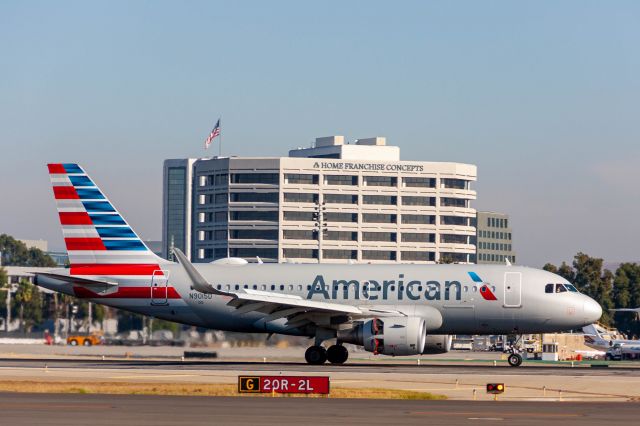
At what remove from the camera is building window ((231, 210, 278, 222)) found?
197500 mm

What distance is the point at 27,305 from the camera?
116625 mm

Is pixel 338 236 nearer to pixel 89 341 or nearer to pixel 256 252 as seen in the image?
pixel 256 252

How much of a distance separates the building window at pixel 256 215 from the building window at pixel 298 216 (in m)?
1.87

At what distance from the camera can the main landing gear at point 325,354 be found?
5400 centimetres

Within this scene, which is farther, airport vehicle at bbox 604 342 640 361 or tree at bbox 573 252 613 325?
tree at bbox 573 252 613 325

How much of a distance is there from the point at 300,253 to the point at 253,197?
483 inches

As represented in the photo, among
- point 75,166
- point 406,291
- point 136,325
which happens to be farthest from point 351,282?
point 136,325

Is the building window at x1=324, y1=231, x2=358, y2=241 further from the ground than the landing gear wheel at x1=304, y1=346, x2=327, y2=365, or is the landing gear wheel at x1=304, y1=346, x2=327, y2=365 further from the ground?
the building window at x1=324, y1=231, x2=358, y2=241

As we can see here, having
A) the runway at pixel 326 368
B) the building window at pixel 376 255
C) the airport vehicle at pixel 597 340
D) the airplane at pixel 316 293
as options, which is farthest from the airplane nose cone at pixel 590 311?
the building window at pixel 376 255

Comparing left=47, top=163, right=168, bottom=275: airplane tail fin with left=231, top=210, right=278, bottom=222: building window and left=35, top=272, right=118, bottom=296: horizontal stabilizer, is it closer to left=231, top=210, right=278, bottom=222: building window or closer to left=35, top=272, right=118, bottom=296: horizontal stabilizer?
left=35, top=272, right=118, bottom=296: horizontal stabilizer

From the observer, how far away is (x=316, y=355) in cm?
5400

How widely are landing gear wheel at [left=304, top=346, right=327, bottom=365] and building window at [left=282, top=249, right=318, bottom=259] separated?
463ft

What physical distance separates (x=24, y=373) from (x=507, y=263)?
23052 millimetres

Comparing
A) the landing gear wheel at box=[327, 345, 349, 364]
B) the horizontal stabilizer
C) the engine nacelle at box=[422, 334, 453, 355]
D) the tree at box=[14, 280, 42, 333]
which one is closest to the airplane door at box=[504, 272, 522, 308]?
the engine nacelle at box=[422, 334, 453, 355]
